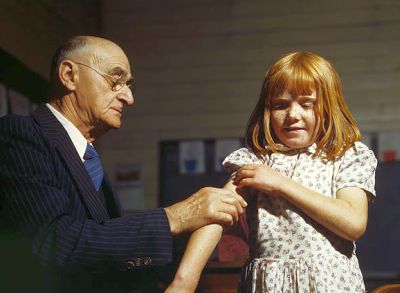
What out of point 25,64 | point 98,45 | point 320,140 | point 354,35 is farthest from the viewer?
point 354,35

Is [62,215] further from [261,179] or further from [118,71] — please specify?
[118,71]

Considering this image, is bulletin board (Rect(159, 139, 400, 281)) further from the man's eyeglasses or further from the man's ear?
the man's ear

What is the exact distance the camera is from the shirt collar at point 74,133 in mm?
2539

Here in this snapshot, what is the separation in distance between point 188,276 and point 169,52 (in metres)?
4.31

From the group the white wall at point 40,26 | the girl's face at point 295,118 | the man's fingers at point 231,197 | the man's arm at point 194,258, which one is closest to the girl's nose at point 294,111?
the girl's face at point 295,118

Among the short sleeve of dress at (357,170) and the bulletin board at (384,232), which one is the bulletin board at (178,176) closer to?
the bulletin board at (384,232)

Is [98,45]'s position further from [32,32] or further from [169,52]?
[169,52]

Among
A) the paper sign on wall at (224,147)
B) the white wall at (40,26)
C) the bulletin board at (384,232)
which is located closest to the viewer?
the white wall at (40,26)

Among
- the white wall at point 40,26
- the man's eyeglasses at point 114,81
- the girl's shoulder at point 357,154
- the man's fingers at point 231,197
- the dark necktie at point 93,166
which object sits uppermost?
the white wall at point 40,26

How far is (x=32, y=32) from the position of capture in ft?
16.8

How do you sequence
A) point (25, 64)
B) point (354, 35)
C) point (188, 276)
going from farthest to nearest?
point (354, 35) < point (25, 64) < point (188, 276)

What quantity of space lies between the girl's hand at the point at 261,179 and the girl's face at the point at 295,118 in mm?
143

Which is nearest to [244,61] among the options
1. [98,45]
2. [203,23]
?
[203,23]

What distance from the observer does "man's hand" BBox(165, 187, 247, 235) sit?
2176 mm
